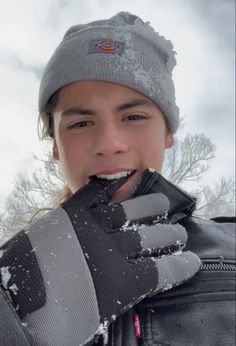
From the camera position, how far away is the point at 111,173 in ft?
2.86

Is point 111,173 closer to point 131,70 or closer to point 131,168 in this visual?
point 131,168

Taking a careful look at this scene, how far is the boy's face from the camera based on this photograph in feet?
2.88

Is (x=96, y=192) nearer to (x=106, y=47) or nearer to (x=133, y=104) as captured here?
(x=133, y=104)

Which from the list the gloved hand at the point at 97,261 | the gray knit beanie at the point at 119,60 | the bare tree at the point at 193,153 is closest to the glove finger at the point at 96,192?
the gloved hand at the point at 97,261

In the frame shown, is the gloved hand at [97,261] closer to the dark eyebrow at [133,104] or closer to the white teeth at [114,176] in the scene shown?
the white teeth at [114,176]

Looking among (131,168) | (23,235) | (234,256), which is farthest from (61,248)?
(234,256)

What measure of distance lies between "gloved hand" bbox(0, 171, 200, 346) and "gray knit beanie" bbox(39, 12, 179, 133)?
254 millimetres

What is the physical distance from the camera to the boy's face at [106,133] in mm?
877

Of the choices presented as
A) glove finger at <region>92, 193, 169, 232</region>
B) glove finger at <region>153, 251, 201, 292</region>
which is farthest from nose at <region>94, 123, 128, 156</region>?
glove finger at <region>153, 251, 201, 292</region>

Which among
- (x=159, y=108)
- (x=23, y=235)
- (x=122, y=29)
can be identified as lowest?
(x=23, y=235)

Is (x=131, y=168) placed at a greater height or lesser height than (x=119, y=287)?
greater

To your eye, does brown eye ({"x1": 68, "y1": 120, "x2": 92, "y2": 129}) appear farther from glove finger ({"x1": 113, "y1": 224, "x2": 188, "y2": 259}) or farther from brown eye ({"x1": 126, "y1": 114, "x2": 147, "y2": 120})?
glove finger ({"x1": 113, "y1": 224, "x2": 188, "y2": 259})

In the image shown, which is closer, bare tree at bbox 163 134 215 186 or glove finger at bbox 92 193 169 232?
glove finger at bbox 92 193 169 232

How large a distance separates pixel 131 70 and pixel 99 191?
11.9 inches
